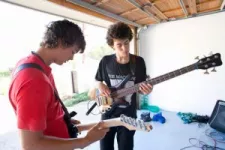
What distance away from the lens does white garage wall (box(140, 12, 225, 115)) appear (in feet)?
9.55

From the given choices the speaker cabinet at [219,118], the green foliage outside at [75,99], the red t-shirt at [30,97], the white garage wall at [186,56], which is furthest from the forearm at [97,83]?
the white garage wall at [186,56]

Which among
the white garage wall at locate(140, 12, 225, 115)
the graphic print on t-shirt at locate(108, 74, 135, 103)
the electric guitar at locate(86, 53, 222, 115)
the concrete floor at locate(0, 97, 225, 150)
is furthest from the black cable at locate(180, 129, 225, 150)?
the graphic print on t-shirt at locate(108, 74, 135, 103)

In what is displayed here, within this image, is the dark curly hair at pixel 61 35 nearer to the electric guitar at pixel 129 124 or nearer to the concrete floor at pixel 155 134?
the electric guitar at pixel 129 124

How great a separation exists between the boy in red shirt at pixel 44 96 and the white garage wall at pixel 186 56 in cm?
290

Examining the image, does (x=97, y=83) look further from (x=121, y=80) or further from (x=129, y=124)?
(x=129, y=124)

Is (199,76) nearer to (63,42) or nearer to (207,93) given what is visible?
(207,93)

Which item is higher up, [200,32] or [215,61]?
[200,32]

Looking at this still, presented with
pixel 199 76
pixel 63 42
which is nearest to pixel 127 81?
pixel 63 42

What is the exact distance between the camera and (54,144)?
2.03 ft

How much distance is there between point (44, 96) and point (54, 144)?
0.67 feet

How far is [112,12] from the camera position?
96.0 inches

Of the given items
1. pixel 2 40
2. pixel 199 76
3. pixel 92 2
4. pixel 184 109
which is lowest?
pixel 184 109

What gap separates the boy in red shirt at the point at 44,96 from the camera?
0.54 metres

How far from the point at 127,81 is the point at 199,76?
225 centimetres
